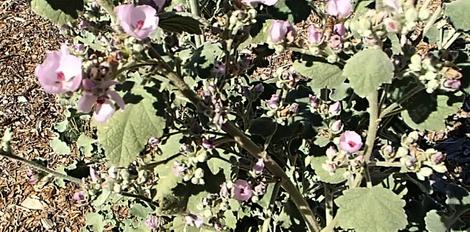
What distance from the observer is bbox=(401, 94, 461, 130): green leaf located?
170 centimetres

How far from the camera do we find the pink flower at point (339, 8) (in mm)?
1580

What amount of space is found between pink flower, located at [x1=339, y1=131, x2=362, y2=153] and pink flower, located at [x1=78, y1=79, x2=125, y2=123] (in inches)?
22.8

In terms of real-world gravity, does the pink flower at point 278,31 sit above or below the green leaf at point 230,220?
above

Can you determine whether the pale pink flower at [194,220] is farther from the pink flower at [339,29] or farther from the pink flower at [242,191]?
→ the pink flower at [339,29]

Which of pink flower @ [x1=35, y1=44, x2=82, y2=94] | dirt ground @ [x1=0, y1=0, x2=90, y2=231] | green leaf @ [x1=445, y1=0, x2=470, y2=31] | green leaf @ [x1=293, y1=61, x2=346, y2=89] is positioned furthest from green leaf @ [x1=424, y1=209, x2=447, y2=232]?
dirt ground @ [x1=0, y1=0, x2=90, y2=231]

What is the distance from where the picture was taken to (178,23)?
58.2 inches

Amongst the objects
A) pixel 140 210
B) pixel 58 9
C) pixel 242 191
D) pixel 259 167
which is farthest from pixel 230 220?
pixel 58 9

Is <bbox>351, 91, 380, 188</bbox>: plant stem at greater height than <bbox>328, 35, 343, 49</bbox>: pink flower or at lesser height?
lesser

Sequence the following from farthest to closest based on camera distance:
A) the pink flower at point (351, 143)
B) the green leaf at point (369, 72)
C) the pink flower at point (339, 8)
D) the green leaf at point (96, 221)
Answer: the green leaf at point (96, 221), the pink flower at point (351, 143), the pink flower at point (339, 8), the green leaf at point (369, 72)

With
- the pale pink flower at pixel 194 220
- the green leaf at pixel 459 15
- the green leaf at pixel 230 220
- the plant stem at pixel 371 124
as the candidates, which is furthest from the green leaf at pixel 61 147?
the green leaf at pixel 459 15

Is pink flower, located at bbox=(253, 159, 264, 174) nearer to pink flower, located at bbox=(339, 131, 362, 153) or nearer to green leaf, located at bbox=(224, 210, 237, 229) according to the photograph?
pink flower, located at bbox=(339, 131, 362, 153)

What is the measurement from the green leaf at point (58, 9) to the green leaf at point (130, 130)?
0.68ft

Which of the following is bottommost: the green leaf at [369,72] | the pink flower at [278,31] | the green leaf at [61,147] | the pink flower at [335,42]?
the green leaf at [61,147]

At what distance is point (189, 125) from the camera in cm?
181
